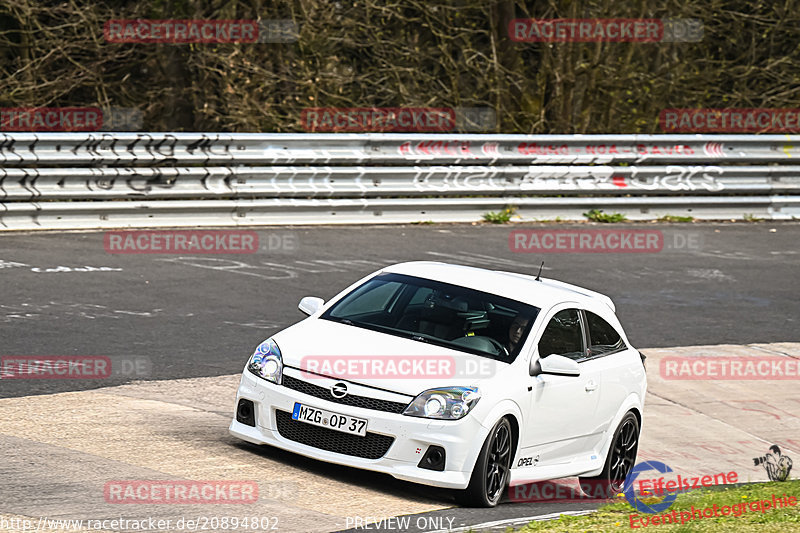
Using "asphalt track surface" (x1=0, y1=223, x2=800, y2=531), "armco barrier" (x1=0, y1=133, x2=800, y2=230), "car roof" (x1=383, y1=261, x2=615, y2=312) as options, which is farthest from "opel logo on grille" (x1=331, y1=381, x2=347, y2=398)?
"armco barrier" (x1=0, y1=133, x2=800, y2=230)

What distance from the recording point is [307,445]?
7.80m

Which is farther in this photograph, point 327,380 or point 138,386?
point 138,386

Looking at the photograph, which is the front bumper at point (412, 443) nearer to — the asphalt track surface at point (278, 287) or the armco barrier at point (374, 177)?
the asphalt track surface at point (278, 287)

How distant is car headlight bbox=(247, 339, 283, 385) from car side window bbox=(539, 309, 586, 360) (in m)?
1.77

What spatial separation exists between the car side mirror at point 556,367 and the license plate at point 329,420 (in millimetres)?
1276

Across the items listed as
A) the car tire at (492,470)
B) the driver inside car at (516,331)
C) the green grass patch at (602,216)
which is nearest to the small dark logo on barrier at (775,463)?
the driver inside car at (516,331)

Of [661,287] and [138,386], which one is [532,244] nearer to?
[661,287]

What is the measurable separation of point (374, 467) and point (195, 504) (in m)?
1.25

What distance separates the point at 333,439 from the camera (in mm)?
7738

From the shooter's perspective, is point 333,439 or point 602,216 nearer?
point 333,439

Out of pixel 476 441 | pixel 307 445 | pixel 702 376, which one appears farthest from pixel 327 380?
pixel 702 376

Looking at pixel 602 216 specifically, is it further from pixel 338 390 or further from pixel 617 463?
pixel 338 390

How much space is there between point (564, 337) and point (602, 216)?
39.9ft

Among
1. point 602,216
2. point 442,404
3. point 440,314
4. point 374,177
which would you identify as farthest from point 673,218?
point 442,404
